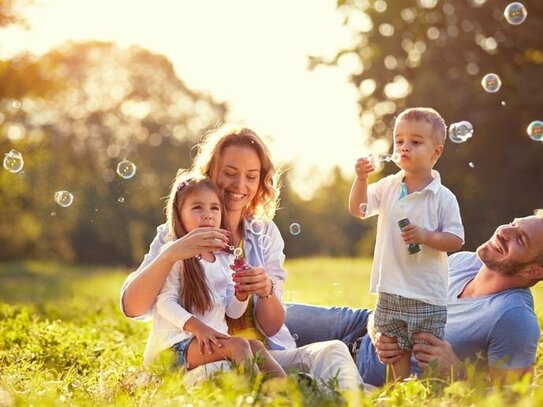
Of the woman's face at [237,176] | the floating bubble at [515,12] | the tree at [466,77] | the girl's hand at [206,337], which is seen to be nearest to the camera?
the girl's hand at [206,337]

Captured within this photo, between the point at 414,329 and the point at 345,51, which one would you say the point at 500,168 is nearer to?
the point at 345,51

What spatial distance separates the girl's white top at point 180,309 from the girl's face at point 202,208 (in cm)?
18

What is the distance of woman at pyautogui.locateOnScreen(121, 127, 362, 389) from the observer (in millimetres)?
4039

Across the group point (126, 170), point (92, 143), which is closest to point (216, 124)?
point (126, 170)

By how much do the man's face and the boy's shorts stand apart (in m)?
1.46

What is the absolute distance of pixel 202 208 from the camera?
4238 mm

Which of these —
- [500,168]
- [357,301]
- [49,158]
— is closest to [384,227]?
[357,301]

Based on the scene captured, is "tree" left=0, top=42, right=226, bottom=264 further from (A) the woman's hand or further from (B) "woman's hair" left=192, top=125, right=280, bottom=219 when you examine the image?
(A) the woman's hand

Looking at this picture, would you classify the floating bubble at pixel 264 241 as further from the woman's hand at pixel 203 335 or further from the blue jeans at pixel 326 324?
the woman's hand at pixel 203 335

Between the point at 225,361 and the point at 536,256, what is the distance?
1.50m

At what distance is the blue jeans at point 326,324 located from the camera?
5.14 metres

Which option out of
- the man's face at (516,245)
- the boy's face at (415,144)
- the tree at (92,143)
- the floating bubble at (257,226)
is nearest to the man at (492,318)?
the man's face at (516,245)

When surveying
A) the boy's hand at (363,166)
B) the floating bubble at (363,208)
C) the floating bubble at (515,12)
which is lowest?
the floating bubble at (363,208)

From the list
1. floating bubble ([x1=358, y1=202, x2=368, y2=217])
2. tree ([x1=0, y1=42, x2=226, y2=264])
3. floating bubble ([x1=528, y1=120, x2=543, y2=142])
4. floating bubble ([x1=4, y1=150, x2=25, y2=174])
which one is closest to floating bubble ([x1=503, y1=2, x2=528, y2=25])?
floating bubble ([x1=528, y1=120, x2=543, y2=142])
